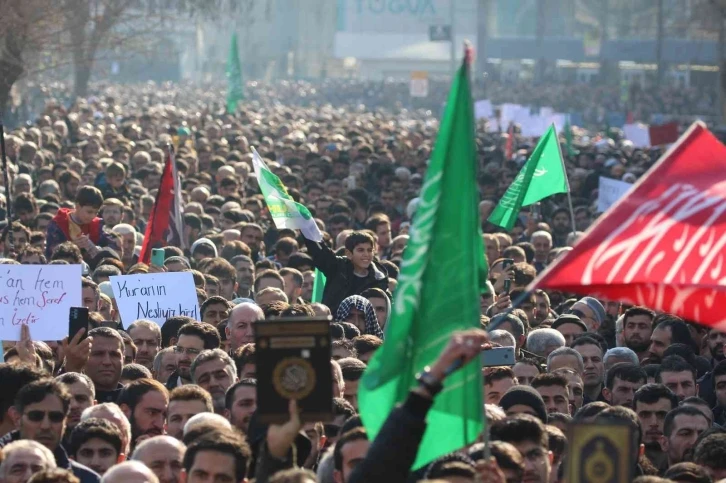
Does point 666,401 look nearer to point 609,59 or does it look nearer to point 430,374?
point 430,374

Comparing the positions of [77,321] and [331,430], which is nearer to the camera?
[331,430]

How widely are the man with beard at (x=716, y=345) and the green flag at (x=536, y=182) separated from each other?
3.04 meters

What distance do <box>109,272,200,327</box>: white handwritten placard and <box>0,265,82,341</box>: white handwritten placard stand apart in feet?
3.89

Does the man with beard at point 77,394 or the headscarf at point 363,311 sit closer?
the man with beard at point 77,394

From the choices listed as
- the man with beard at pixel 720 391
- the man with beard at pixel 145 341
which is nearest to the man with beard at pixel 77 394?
the man with beard at pixel 145 341

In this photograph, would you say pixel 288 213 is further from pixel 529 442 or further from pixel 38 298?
pixel 529 442

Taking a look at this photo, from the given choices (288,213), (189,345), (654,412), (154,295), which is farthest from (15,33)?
(654,412)

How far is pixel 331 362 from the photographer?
17.0 ft

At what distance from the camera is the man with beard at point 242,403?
25.1 ft

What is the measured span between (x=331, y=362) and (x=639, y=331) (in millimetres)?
6120

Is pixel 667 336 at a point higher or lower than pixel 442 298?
lower

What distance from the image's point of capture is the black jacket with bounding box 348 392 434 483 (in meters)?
5.03

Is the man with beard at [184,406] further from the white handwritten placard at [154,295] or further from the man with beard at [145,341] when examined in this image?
the white handwritten placard at [154,295]

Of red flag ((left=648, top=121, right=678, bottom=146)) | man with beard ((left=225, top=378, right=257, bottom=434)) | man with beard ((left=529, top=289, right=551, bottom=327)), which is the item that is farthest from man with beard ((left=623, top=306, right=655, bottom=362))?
red flag ((left=648, top=121, right=678, bottom=146))
